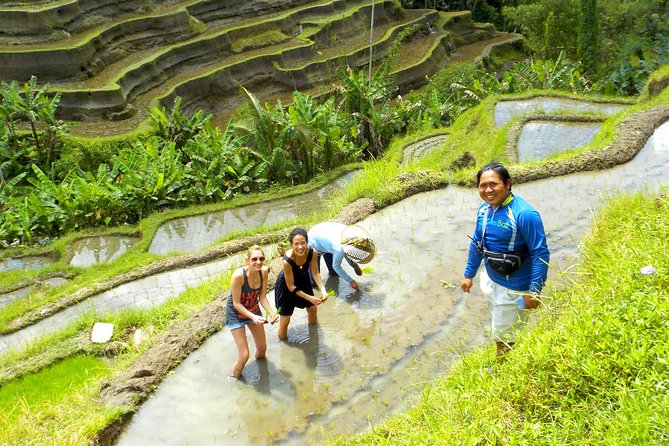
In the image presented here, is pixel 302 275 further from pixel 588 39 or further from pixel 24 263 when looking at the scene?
pixel 588 39

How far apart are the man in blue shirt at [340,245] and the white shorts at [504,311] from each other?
1458 millimetres

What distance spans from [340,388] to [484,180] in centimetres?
189

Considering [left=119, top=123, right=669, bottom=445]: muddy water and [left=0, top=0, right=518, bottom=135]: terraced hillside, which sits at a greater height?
[left=0, top=0, right=518, bottom=135]: terraced hillside

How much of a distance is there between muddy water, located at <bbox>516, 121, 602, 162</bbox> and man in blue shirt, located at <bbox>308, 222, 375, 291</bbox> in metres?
4.82

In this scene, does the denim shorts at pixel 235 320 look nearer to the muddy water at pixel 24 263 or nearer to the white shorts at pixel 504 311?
the white shorts at pixel 504 311

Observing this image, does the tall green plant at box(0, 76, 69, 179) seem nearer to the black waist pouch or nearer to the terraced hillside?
the terraced hillside

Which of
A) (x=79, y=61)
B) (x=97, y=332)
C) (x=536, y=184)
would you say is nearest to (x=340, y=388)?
(x=97, y=332)

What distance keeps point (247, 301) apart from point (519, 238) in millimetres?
2021

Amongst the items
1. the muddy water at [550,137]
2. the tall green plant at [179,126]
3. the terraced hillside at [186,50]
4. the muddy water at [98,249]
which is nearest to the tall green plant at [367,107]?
the tall green plant at [179,126]

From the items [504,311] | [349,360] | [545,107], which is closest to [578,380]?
[504,311]

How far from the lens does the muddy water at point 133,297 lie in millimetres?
6867

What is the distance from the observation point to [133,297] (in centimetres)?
729

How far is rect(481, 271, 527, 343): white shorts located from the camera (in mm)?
3766

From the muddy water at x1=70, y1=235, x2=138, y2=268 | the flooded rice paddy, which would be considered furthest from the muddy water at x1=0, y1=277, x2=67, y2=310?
the flooded rice paddy
